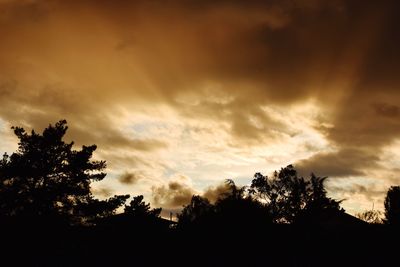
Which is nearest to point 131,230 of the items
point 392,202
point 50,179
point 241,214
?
point 241,214

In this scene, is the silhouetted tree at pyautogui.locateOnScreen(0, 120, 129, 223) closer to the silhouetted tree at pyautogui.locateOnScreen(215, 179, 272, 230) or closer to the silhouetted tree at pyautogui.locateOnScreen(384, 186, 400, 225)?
the silhouetted tree at pyautogui.locateOnScreen(215, 179, 272, 230)

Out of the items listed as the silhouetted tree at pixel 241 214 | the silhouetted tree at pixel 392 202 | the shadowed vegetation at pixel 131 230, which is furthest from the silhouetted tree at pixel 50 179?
the silhouetted tree at pixel 392 202

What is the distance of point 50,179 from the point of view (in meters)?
46.0

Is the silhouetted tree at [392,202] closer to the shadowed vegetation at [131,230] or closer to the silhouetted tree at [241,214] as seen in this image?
the shadowed vegetation at [131,230]

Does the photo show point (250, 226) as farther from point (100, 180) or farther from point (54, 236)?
point (100, 180)

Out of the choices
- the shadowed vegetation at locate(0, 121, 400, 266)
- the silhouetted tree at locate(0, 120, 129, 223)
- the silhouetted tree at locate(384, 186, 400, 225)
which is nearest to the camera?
the shadowed vegetation at locate(0, 121, 400, 266)

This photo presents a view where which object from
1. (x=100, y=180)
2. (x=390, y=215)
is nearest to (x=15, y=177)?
(x=100, y=180)

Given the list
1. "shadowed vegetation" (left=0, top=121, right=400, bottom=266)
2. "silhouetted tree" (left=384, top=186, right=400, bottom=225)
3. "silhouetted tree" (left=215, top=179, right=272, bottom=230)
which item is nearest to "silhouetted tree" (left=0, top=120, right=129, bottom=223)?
"shadowed vegetation" (left=0, top=121, right=400, bottom=266)

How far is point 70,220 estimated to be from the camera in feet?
148

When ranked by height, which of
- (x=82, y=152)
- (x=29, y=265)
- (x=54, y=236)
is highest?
(x=82, y=152)

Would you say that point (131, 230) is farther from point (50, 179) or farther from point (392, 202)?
point (392, 202)

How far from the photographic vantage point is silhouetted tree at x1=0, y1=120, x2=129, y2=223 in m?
44.2

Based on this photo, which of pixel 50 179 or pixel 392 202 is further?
pixel 392 202

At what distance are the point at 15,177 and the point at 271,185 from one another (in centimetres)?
4360
